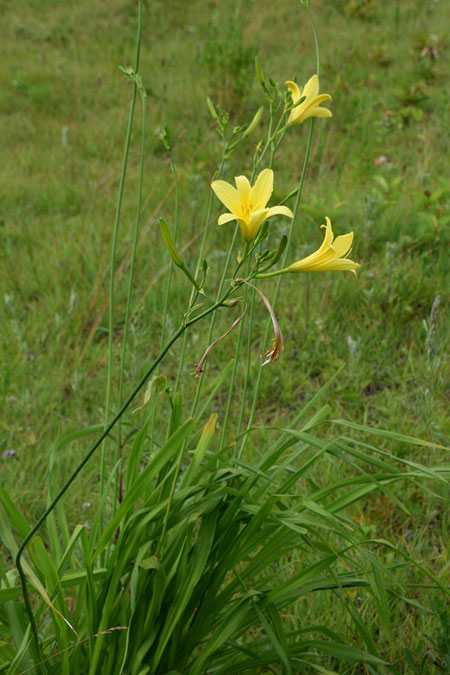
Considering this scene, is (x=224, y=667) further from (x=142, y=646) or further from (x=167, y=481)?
(x=167, y=481)

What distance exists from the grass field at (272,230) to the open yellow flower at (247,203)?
1.79 ft

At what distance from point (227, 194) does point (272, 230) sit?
2171 mm

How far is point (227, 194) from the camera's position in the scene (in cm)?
90

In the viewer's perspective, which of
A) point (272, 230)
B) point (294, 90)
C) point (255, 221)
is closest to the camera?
point (255, 221)

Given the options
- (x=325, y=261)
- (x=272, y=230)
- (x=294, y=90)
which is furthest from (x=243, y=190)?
(x=272, y=230)

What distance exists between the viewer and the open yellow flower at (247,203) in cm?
86

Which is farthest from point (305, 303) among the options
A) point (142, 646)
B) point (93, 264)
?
point (142, 646)

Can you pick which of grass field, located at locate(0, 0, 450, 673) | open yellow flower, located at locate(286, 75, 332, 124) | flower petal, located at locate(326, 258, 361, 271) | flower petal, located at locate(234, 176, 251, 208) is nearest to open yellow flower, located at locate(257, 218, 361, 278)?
flower petal, located at locate(326, 258, 361, 271)

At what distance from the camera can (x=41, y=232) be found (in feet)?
11.2

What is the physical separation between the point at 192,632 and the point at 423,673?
502mm

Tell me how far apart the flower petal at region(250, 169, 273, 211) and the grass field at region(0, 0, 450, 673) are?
1.78ft

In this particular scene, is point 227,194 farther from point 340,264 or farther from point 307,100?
point 307,100

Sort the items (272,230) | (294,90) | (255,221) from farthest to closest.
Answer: (272,230) < (294,90) < (255,221)

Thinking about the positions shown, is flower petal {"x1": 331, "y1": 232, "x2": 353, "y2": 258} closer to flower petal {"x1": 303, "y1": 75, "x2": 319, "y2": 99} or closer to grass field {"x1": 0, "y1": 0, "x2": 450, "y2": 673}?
flower petal {"x1": 303, "y1": 75, "x2": 319, "y2": 99}
